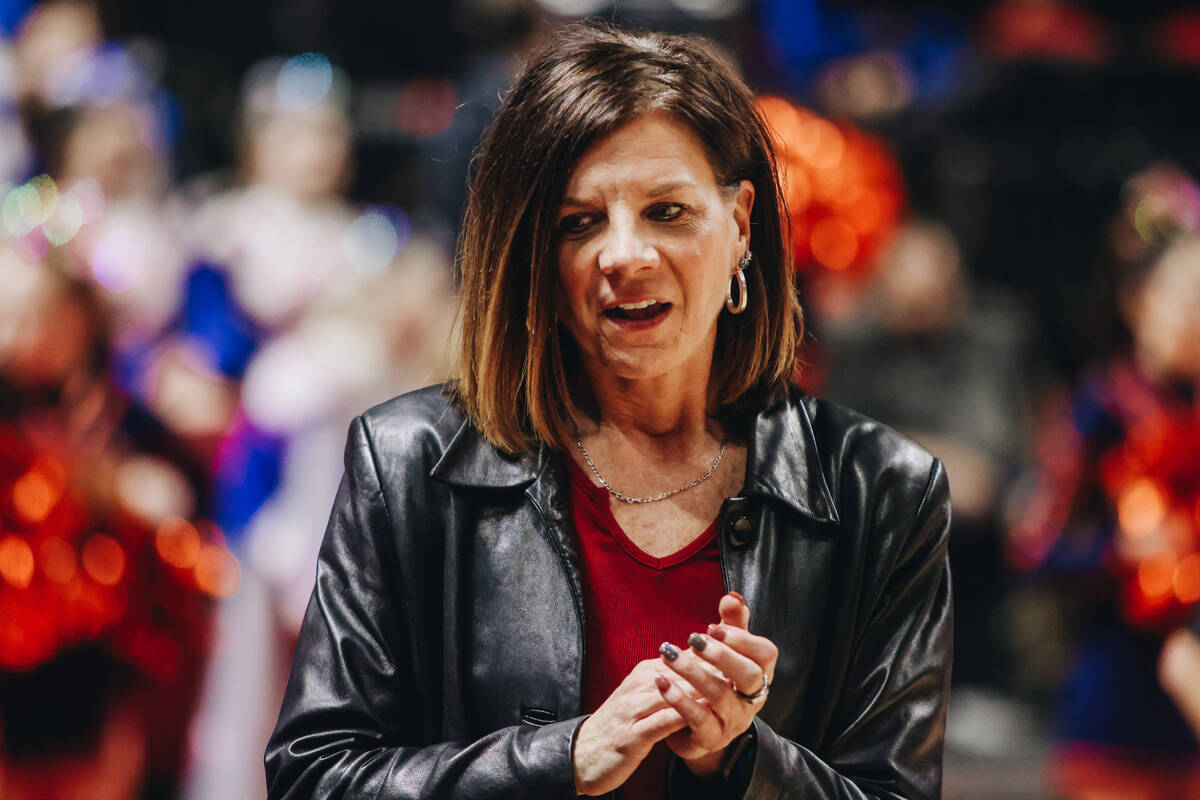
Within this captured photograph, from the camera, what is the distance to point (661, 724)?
5.10 feet

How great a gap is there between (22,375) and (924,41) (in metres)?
4.36

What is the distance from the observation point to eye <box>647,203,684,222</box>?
180 cm

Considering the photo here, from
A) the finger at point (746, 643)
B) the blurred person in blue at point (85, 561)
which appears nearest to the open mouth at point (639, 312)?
the finger at point (746, 643)

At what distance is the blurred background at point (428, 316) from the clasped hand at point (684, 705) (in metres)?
1.75

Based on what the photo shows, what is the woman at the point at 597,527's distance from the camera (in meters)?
1.73

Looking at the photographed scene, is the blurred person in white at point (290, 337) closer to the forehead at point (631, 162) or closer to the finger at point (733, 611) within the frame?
the forehead at point (631, 162)

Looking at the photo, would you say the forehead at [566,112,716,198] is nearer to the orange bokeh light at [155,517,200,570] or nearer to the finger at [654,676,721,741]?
the finger at [654,676,721,741]

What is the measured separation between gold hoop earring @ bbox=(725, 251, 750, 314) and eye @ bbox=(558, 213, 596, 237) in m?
0.24

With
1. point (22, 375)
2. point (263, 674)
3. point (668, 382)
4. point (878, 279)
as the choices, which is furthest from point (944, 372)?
point (668, 382)

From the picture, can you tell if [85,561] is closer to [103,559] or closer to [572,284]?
[103,559]

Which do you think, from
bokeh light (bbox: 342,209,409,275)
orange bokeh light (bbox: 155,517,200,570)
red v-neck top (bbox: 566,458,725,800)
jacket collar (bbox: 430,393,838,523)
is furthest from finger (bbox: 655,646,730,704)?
bokeh light (bbox: 342,209,409,275)

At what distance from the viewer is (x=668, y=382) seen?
76.1 inches

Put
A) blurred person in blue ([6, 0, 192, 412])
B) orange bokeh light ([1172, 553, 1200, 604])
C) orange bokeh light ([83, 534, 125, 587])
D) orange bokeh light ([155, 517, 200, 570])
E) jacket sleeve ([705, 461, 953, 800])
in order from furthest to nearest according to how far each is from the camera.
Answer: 1. blurred person in blue ([6, 0, 192, 412])
2. orange bokeh light ([155, 517, 200, 570])
3. orange bokeh light ([83, 534, 125, 587])
4. orange bokeh light ([1172, 553, 1200, 604])
5. jacket sleeve ([705, 461, 953, 800])

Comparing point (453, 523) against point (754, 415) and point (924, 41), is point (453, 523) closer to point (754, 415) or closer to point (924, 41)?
point (754, 415)
